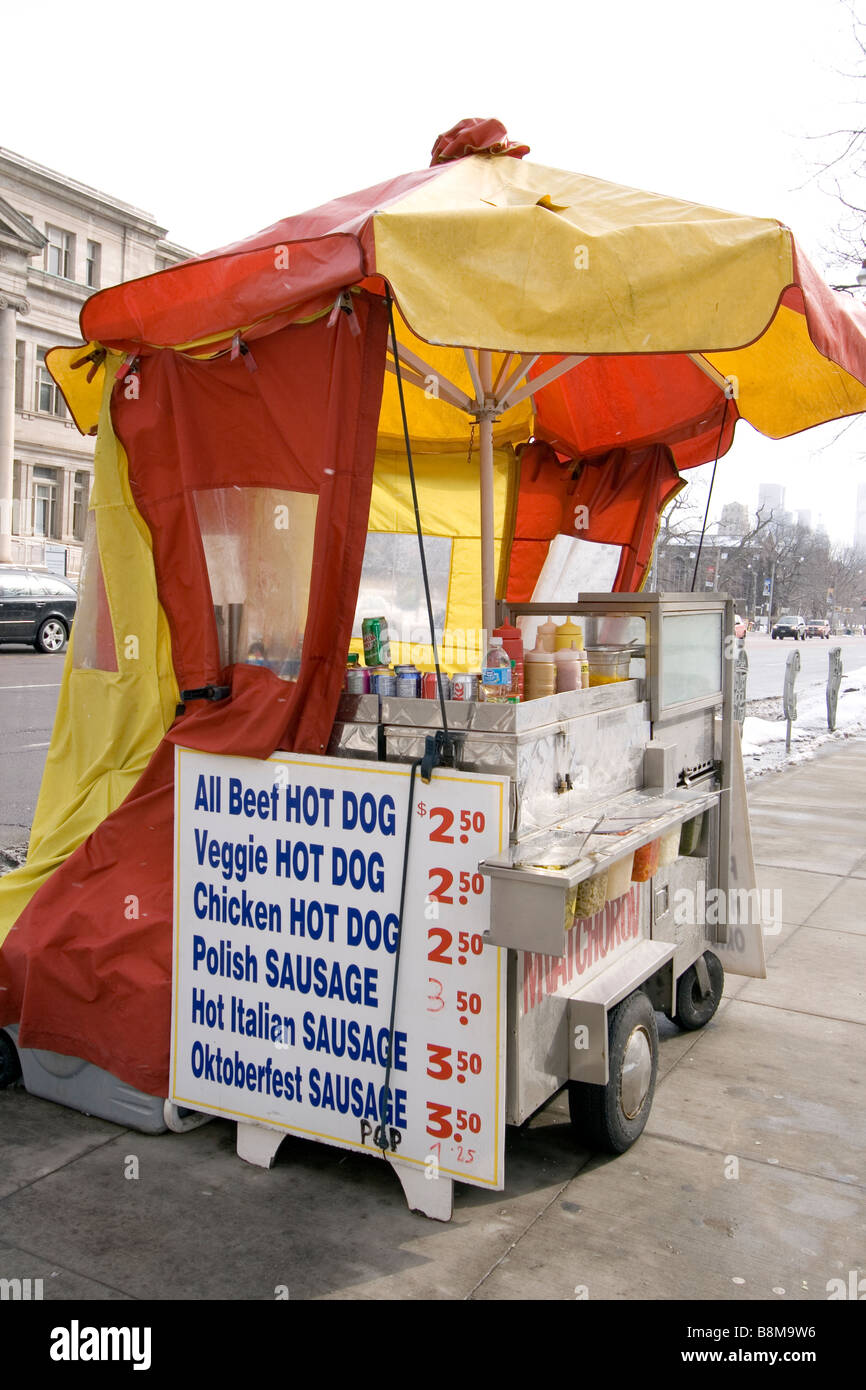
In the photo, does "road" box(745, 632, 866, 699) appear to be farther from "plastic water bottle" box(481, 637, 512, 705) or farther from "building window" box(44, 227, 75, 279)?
"building window" box(44, 227, 75, 279)

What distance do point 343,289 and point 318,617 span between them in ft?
3.02

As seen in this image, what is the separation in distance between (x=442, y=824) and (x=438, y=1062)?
0.66 meters

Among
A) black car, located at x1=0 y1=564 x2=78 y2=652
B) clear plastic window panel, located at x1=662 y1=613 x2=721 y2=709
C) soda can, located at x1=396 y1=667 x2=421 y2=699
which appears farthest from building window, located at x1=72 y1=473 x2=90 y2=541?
soda can, located at x1=396 y1=667 x2=421 y2=699

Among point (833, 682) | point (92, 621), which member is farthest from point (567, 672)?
point (833, 682)

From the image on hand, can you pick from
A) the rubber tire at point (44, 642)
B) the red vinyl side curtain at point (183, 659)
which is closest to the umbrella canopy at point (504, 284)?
the red vinyl side curtain at point (183, 659)

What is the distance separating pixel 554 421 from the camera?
5.53 meters

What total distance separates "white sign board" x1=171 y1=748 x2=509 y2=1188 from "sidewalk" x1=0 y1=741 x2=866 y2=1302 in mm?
187

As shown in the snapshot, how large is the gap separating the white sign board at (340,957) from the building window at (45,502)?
119ft

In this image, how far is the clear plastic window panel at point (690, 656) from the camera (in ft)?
13.4

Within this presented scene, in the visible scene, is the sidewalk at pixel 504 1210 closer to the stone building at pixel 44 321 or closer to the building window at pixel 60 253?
the stone building at pixel 44 321

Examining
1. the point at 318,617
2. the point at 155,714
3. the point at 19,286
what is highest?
the point at 19,286

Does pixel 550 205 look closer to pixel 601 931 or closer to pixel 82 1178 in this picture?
pixel 601 931

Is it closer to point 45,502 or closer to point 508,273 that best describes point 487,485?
point 508,273
